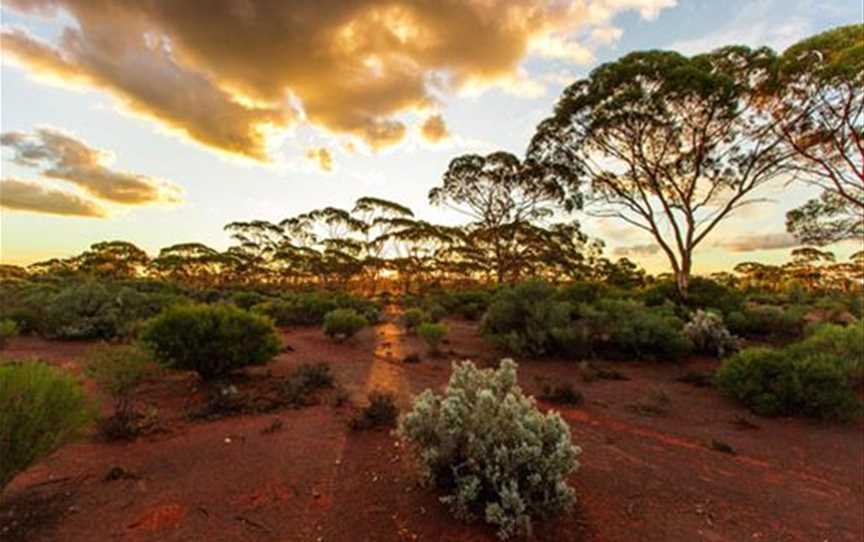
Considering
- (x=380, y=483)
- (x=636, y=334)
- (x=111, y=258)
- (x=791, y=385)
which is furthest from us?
(x=111, y=258)

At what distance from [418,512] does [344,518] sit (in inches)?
24.1

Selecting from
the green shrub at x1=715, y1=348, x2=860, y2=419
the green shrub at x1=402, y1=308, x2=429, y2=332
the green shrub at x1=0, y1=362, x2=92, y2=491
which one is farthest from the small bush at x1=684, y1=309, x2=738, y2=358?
the green shrub at x1=0, y1=362, x2=92, y2=491

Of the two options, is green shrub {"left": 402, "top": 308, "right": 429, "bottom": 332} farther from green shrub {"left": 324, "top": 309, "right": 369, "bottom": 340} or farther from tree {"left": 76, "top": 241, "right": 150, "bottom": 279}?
tree {"left": 76, "top": 241, "right": 150, "bottom": 279}

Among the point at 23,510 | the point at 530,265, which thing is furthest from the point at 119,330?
the point at 530,265

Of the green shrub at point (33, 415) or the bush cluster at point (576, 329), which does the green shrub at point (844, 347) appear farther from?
the green shrub at point (33, 415)

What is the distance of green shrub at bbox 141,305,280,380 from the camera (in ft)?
23.3

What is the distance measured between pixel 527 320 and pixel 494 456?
329 inches

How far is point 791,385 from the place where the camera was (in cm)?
753

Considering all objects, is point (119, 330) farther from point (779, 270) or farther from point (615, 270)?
point (779, 270)

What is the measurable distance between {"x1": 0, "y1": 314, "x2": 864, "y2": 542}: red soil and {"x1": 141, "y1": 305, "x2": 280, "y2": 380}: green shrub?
0.53 metres

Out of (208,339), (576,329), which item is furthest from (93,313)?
(576,329)

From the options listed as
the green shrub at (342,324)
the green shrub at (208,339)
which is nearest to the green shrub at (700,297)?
the green shrub at (342,324)

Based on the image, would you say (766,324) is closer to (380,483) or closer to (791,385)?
(791,385)

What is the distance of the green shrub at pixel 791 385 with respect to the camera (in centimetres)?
734
